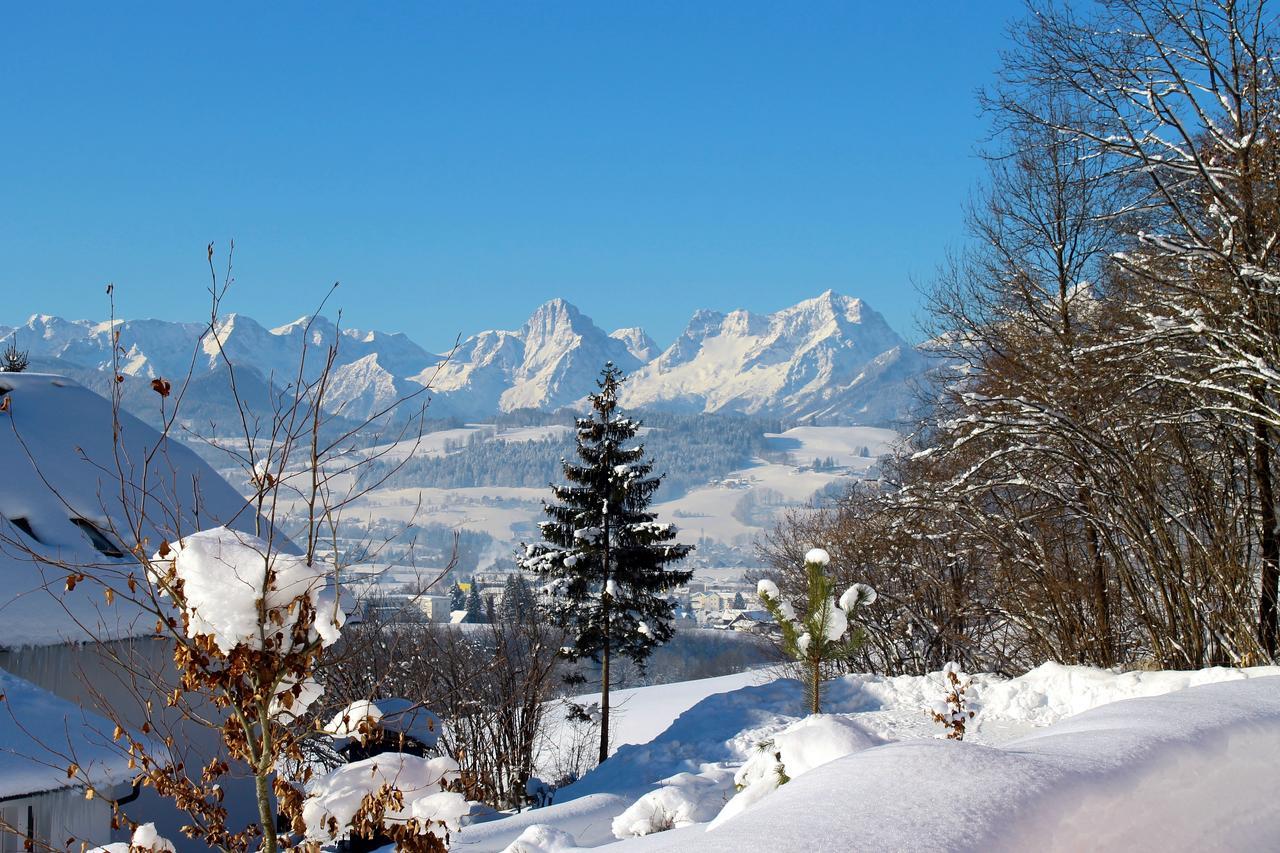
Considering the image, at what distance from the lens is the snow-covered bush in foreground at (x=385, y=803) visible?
328 cm

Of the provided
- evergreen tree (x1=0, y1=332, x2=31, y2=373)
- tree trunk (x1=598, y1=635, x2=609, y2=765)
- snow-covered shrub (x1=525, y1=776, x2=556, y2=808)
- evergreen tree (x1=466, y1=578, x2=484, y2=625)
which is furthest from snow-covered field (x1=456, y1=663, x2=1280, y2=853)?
evergreen tree (x1=466, y1=578, x2=484, y2=625)

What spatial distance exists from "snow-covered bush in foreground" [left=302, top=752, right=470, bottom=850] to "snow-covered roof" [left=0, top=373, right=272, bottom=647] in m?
7.68

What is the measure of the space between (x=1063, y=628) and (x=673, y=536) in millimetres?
13868

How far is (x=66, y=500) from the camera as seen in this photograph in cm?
1015

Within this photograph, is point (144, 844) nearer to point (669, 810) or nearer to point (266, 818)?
point (266, 818)

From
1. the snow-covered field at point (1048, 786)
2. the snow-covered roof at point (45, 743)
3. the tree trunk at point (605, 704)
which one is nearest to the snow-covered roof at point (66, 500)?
the snow-covered roof at point (45, 743)

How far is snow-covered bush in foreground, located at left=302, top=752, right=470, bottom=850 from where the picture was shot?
3.28 m

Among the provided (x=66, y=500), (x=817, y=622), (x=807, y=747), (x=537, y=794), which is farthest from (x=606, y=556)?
(x=807, y=747)

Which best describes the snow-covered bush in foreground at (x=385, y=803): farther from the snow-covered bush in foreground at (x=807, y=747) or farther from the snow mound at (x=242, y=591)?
the snow-covered bush in foreground at (x=807, y=747)

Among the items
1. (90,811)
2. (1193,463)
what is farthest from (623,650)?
(1193,463)

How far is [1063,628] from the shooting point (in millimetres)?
10961

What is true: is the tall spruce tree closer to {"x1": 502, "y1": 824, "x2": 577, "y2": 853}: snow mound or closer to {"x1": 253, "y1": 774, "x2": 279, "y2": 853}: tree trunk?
{"x1": 502, "y1": 824, "x2": 577, "y2": 853}: snow mound

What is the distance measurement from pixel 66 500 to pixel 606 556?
14966 mm

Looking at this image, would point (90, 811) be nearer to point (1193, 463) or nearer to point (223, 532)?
point (223, 532)
